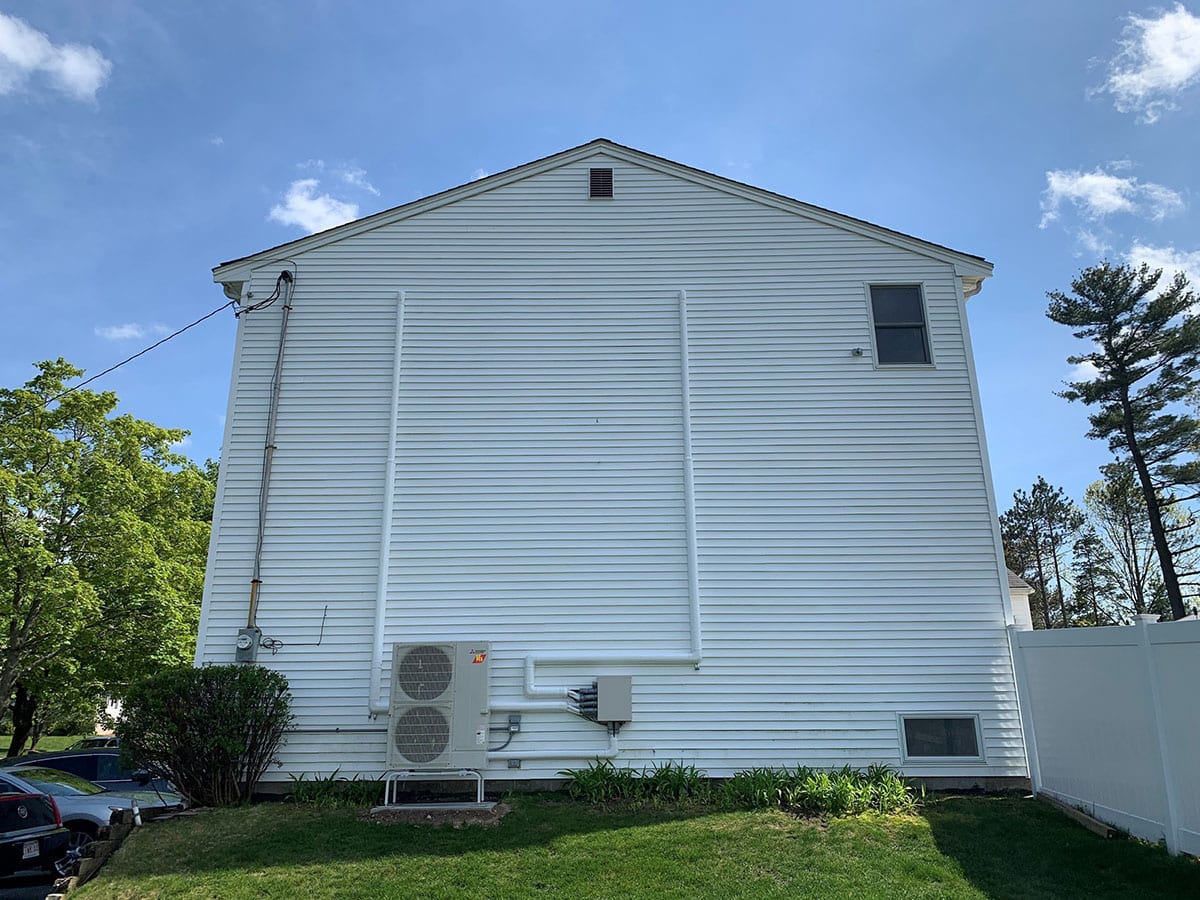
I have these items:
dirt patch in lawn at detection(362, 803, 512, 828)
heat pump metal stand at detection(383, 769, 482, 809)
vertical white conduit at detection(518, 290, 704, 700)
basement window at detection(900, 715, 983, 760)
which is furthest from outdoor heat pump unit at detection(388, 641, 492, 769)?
basement window at detection(900, 715, 983, 760)

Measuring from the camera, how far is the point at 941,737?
26.8 ft

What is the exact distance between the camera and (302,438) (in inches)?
356

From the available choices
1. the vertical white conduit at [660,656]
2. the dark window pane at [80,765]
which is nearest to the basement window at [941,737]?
the vertical white conduit at [660,656]

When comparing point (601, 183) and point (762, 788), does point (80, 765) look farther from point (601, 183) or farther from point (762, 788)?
point (601, 183)

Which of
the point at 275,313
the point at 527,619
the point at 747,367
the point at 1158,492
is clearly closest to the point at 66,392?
the point at 275,313

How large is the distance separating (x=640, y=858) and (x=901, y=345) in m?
6.52

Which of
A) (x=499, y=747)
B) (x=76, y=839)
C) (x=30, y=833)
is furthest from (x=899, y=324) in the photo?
(x=76, y=839)

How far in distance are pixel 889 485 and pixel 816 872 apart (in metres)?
4.47

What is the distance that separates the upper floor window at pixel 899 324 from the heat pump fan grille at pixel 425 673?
6020 mm

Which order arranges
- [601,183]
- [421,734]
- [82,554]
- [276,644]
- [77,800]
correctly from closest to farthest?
[421,734]
[276,644]
[77,800]
[601,183]
[82,554]

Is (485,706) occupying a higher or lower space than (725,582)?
lower

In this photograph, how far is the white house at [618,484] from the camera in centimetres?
817

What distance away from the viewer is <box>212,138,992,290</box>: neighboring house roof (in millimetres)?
9703

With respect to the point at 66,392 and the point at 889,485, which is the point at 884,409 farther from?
the point at 66,392
